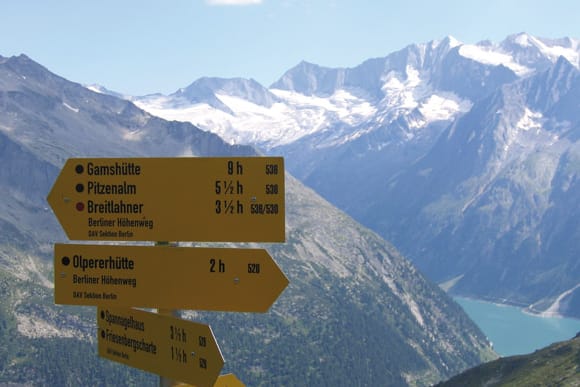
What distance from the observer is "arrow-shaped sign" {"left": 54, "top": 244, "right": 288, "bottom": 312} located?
1539 cm

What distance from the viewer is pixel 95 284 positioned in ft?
54.5

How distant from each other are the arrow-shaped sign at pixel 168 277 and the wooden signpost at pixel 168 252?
0.02 metres

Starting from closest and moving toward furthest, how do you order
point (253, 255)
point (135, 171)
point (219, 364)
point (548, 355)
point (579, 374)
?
point (219, 364) < point (253, 255) < point (135, 171) < point (579, 374) < point (548, 355)

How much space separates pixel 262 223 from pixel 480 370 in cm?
15537

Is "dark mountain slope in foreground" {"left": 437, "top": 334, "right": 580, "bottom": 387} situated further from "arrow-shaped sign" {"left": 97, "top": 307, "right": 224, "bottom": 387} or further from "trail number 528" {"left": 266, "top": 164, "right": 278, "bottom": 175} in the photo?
"trail number 528" {"left": 266, "top": 164, "right": 278, "bottom": 175}

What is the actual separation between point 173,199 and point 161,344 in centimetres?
297

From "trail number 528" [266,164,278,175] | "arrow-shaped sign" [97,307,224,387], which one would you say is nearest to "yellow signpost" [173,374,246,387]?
"arrow-shaped sign" [97,307,224,387]

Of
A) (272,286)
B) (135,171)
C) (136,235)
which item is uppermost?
(135,171)

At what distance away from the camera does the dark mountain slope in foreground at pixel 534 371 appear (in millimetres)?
137625

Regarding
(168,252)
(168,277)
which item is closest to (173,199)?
(168,252)

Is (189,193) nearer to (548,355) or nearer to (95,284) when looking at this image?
(95,284)

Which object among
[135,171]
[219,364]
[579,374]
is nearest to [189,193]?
[135,171]

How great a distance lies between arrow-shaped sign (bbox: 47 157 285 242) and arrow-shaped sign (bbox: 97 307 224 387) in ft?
5.65

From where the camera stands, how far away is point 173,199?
16.1 m
